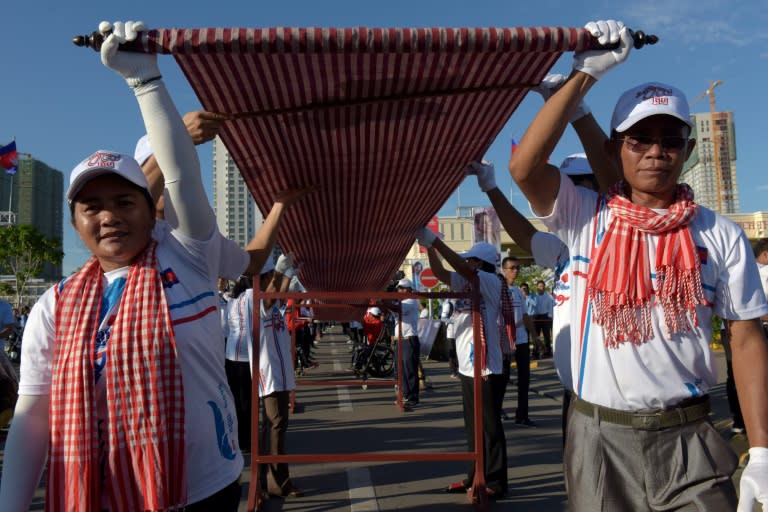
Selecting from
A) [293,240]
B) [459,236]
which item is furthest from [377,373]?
[459,236]

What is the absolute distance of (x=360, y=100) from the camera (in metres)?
2.97

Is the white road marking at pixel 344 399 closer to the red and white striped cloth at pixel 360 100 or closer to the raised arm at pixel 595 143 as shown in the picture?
the red and white striped cloth at pixel 360 100

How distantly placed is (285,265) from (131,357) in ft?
13.6

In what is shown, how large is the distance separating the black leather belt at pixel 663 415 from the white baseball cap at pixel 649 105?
94 cm

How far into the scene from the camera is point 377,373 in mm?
14445

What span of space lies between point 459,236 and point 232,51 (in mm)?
62842

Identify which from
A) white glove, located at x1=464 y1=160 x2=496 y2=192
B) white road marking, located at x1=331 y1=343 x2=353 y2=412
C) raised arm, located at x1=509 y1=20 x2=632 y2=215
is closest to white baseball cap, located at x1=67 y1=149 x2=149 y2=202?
raised arm, located at x1=509 y1=20 x2=632 y2=215

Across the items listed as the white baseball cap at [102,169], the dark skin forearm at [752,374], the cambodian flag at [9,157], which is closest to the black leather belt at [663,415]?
the dark skin forearm at [752,374]

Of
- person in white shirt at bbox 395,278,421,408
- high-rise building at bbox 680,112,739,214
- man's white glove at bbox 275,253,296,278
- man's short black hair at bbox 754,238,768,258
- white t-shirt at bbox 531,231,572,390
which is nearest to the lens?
white t-shirt at bbox 531,231,572,390

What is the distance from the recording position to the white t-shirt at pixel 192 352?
6.43 ft

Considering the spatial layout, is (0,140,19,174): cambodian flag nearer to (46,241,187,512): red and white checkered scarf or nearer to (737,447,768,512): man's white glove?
(46,241,187,512): red and white checkered scarf

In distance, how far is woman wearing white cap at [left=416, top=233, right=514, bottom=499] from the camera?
5320 mm

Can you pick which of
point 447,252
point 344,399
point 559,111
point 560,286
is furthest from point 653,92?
point 344,399

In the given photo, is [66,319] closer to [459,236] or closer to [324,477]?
[324,477]
